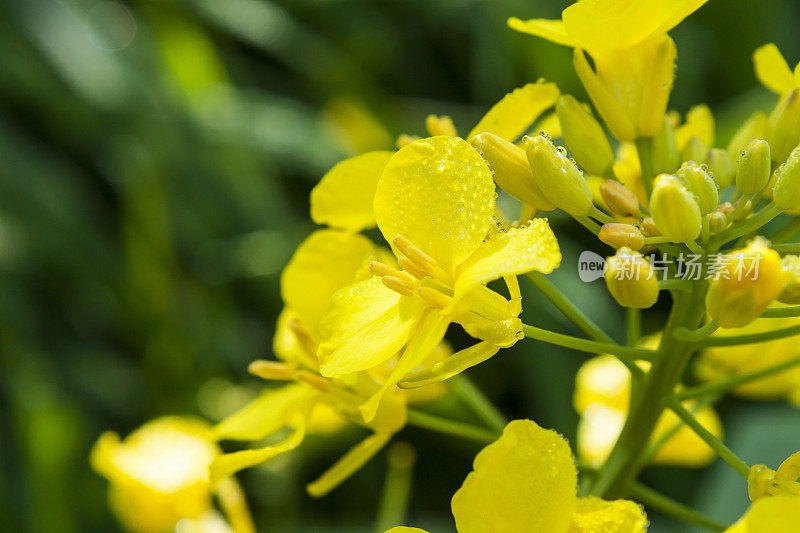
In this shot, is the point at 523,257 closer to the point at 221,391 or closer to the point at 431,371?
the point at 431,371

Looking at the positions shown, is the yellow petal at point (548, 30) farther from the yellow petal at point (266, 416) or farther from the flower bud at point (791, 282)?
the yellow petal at point (266, 416)

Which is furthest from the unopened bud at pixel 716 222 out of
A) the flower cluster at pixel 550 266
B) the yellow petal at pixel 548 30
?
the yellow petal at pixel 548 30

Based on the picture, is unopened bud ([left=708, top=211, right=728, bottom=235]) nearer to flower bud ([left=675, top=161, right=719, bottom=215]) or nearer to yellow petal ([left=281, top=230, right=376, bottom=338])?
flower bud ([left=675, top=161, right=719, bottom=215])

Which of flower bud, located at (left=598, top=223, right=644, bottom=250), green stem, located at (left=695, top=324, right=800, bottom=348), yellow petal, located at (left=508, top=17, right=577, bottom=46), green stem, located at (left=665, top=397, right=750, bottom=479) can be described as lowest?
green stem, located at (left=665, top=397, right=750, bottom=479)

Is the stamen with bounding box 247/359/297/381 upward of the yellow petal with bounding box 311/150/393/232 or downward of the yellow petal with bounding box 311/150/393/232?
downward

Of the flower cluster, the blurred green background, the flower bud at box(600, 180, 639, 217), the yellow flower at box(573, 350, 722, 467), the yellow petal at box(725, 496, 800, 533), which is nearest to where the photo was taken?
the yellow petal at box(725, 496, 800, 533)

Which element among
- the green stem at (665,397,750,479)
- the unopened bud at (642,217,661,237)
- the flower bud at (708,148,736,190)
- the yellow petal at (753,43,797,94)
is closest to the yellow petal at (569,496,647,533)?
the green stem at (665,397,750,479)

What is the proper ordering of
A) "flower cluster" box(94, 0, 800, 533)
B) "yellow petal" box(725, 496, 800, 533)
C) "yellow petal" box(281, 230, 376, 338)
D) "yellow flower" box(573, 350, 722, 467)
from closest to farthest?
1. "yellow petal" box(725, 496, 800, 533)
2. "flower cluster" box(94, 0, 800, 533)
3. "yellow petal" box(281, 230, 376, 338)
4. "yellow flower" box(573, 350, 722, 467)

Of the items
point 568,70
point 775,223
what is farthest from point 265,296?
point 775,223
